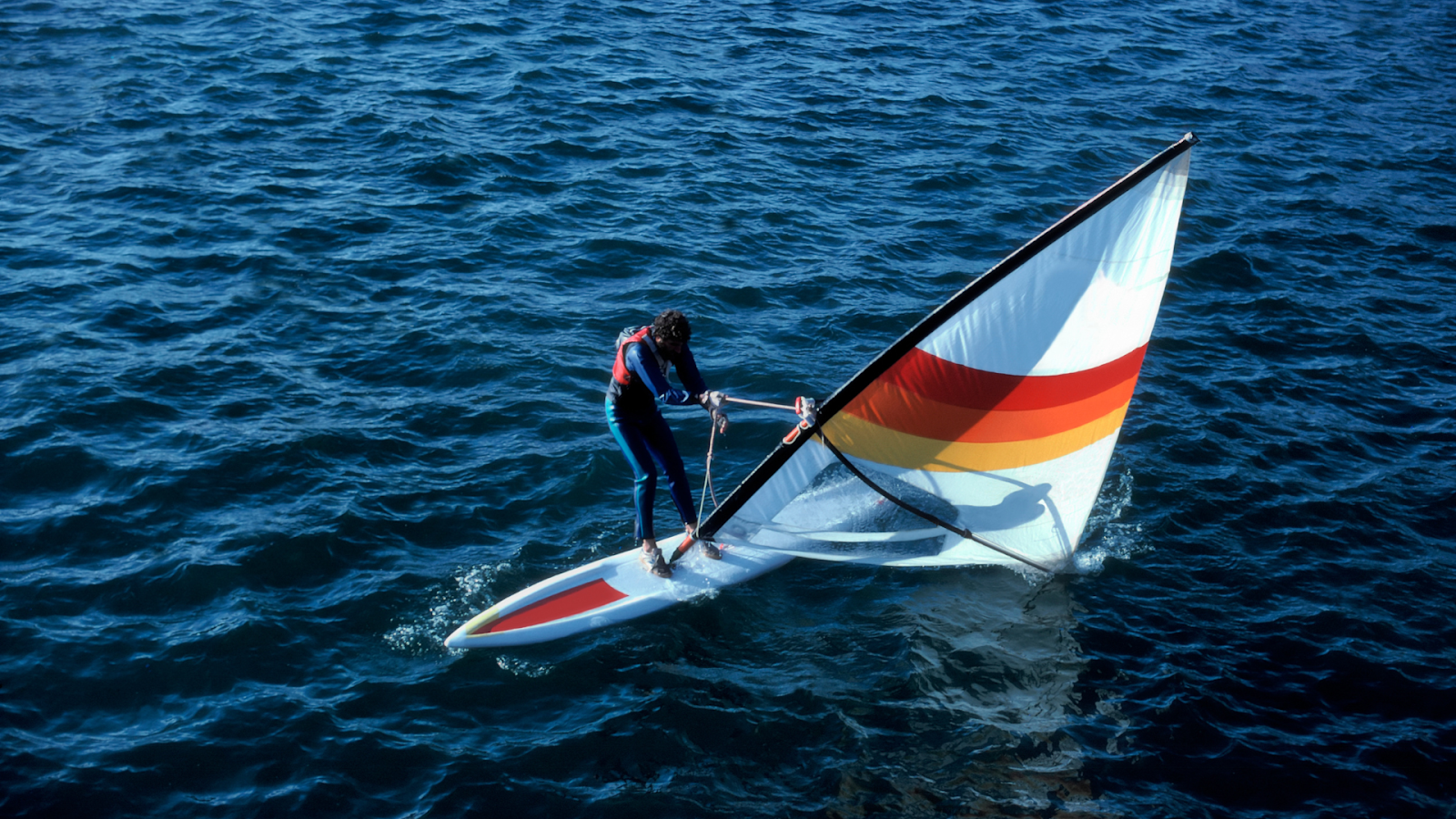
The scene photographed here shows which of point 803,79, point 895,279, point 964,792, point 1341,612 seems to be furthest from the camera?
point 803,79

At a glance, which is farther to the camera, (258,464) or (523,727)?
(258,464)

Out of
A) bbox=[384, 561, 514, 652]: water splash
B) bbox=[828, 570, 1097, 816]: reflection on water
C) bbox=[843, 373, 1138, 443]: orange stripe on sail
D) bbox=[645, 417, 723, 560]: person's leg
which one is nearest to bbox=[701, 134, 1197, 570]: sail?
bbox=[843, 373, 1138, 443]: orange stripe on sail

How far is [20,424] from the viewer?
35.9ft

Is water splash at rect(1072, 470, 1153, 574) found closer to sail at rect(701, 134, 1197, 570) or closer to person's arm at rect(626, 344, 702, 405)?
sail at rect(701, 134, 1197, 570)

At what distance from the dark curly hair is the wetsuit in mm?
165

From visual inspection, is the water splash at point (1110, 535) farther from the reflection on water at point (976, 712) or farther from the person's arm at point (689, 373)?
the person's arm at point (689, 373)

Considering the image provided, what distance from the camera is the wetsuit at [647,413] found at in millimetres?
8734

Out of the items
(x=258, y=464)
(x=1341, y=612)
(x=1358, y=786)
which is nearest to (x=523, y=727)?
(x=258, y=464)

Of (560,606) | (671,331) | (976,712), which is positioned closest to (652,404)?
(671,331)

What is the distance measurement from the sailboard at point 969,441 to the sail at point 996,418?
0.6 inches

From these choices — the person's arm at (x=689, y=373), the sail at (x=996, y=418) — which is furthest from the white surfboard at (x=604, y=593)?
the person's arm at (x=689, y=373)

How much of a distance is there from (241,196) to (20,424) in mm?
5640

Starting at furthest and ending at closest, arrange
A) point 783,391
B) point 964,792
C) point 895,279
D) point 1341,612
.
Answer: point 895,279, point 783,391, point 1341,612, point 964,792

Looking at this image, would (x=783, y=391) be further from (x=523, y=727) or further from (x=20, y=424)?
Answer: (x=20, y=424)
